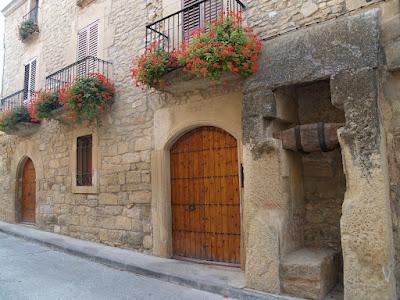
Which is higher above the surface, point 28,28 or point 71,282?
point 28,28

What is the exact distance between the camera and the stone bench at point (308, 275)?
3637 millimetres

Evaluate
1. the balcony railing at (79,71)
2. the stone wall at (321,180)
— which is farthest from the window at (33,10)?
the stone wall at (321,180)

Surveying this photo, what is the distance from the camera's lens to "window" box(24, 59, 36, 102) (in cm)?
1045

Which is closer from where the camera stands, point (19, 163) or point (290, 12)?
point (290, 12)

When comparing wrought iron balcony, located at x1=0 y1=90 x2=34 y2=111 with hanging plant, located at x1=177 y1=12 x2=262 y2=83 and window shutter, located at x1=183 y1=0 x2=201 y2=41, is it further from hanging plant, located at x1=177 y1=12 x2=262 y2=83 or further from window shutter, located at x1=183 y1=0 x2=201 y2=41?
hanging plant, located at x1=177 y1=12 x2=262 y2=83

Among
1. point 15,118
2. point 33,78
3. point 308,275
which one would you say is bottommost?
point 308,275

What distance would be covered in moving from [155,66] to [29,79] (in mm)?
7236

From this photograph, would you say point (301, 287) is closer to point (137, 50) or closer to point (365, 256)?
point (365, 256)

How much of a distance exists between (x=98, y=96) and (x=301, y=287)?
527 cm

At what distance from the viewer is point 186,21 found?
6016mm

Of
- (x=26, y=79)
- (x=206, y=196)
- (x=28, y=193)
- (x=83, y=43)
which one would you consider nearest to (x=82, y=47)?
(x=83, y=43)

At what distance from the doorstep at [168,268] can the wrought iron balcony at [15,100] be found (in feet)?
16.3

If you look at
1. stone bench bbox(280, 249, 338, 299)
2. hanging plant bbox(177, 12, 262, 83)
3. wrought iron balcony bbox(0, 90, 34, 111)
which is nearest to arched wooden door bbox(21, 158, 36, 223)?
wrought iron balcony bbox(0, 90, 34, 111)

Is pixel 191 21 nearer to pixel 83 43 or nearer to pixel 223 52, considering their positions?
pixel 223 52
